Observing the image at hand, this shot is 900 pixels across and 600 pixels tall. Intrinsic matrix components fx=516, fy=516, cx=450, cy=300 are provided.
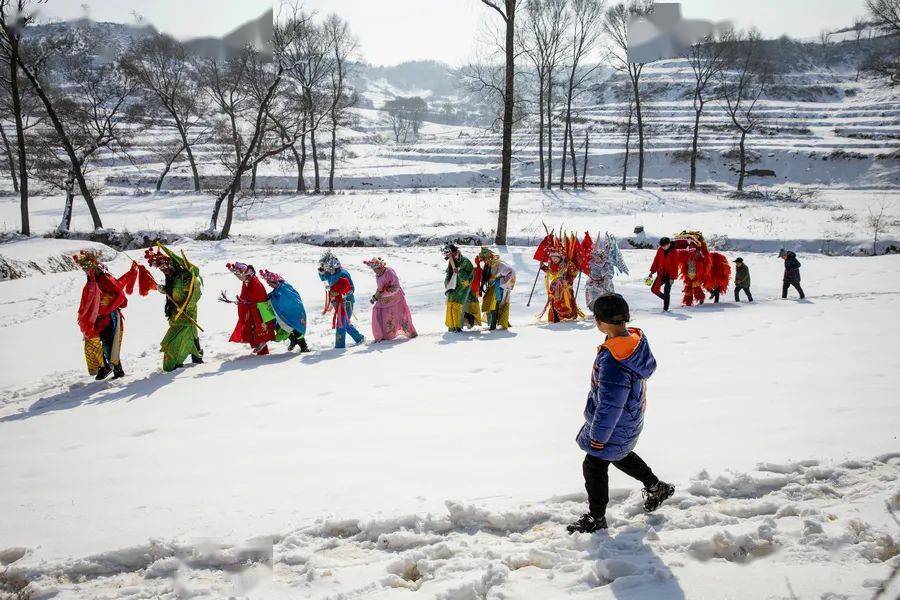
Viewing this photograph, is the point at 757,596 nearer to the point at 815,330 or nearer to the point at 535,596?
the point at 535,596

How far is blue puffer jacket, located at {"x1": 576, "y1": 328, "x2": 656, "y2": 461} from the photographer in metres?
2.95

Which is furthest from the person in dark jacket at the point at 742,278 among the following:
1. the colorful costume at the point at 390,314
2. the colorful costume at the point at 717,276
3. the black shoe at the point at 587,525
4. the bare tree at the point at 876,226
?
the black shoe at the point at 587,525

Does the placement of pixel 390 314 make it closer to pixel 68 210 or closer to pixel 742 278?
pixel 742 278

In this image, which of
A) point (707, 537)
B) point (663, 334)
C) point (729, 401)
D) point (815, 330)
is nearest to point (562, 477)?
point (707, 537)

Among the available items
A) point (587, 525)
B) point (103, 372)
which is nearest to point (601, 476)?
point (587, 525)

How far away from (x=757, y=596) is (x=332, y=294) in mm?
6897

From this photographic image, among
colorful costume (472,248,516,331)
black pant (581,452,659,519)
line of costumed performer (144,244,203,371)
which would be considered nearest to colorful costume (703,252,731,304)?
colorful costume (472,248,516,331)

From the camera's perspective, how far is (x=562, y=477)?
3674 millimetres

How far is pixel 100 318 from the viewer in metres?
7.32

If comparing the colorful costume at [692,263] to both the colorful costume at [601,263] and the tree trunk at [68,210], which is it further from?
the tree trunk at [68,210]

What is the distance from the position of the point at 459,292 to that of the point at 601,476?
19.9ft

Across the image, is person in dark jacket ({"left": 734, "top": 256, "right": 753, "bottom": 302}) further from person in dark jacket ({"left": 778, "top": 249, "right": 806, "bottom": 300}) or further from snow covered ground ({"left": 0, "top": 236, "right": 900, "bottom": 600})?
snow covered ground ({"left": 0, "top": 236, "right": 900, "bottom": 600})

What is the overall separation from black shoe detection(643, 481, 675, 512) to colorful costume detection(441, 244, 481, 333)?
589cm

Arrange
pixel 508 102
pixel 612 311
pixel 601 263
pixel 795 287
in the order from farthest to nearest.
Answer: pixel 508 102, pixel 795 287, pixel 601 263, pixel 612 311
